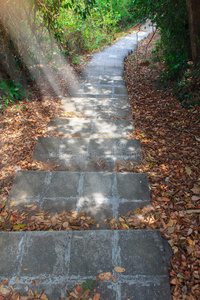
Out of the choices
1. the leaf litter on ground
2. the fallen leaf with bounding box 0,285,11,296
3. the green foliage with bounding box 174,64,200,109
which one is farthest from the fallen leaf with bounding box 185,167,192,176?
the fallen leaf with bounding box 0,285,11,296

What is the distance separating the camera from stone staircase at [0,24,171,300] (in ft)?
4.46

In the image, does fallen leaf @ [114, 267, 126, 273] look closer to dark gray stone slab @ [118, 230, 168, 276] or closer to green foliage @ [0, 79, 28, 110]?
dark gray stone slab @ [118, 230, 168, 276]

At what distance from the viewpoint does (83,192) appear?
2.04m

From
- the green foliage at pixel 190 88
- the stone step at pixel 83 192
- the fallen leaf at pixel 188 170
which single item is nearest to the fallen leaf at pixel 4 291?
the stone step at pixel 83 192

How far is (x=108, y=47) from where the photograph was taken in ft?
27.1

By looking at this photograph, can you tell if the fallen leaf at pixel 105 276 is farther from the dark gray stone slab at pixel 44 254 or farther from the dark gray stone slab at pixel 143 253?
the dark gray stone slab at pixel 44 254

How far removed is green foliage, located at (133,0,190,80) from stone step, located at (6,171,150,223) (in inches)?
112

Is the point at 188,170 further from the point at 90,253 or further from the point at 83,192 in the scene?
the point at 90,253

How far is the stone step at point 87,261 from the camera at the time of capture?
132 centimetres

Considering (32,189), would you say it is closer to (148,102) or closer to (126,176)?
(126,176)

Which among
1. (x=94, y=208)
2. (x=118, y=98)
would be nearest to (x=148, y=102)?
(x=118, y=98)

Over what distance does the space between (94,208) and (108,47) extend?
7.91 m

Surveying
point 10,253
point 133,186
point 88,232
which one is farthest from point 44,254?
point 133,186

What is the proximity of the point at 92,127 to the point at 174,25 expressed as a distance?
8.70 ft
